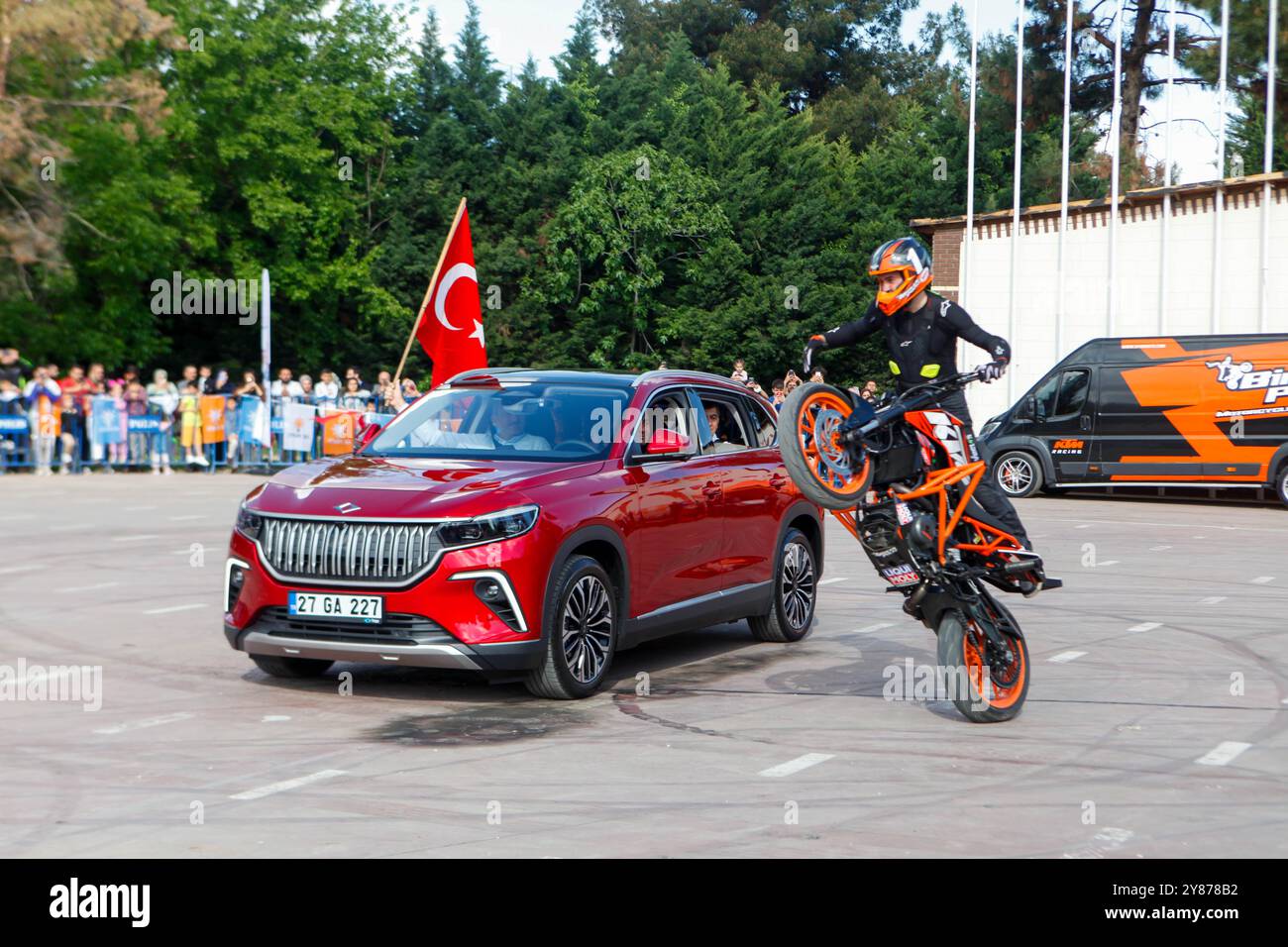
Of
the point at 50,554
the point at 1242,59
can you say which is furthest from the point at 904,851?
the point at 1242,59

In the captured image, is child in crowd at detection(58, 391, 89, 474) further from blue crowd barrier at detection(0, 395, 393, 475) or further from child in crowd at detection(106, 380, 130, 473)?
child in crowd at detection(106, 380, 130, 473)

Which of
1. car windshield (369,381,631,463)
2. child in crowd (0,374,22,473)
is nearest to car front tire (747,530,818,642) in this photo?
car windshield (369,381,631,463)

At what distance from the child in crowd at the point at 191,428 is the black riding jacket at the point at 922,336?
2294cm

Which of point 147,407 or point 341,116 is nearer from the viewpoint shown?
point 147,407

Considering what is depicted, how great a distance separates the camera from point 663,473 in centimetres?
950

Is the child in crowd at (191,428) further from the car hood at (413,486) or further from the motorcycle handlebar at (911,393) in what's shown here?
the motorcycle handlebar at (911,393)

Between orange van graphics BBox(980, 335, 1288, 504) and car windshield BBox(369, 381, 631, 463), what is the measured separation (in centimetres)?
1642

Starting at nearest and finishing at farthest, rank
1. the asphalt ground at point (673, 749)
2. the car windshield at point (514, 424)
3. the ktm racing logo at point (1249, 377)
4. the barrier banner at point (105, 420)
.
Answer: the asphalt ground at point (673, 749), the car windshield at point (514, 424), the ktm racing logo at point (1249, 377), the barrier banner at point (105, 420)

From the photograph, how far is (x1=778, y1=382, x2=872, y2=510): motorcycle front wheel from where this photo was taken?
8016 millimetres

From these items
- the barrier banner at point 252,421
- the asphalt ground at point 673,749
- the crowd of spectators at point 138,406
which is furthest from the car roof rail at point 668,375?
the barrier banner at point 252,421

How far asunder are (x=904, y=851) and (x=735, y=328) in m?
49.7

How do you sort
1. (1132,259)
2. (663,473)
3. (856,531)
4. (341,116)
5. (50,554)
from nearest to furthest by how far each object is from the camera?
(856,531) < (663,473) < (50,554) < (1132,259) < (341,116)

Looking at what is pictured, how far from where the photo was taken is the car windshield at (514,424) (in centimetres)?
935
